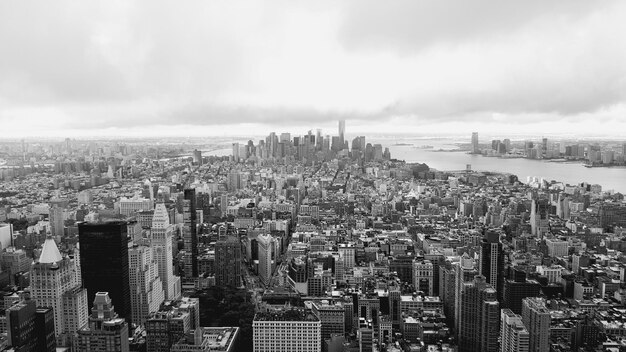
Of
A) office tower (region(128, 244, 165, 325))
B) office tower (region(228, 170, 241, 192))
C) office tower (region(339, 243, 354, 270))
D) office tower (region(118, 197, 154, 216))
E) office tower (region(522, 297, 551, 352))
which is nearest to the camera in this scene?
office tower (region(522, 297, 551, 352))

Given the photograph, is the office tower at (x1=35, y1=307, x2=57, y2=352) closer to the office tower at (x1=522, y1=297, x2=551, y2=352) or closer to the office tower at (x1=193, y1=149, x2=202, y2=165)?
the office tower at (x1=522, y1=297, x2=551, y2=352)

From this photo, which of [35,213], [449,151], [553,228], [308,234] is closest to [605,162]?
[553,228]

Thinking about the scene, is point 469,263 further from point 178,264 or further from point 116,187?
point 116,187

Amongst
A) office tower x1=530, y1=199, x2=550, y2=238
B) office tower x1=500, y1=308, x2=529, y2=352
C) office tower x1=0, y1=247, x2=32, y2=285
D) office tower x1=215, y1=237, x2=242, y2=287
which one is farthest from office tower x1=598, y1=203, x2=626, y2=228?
office tower x1=0, y1=247, x2=32, y2=285

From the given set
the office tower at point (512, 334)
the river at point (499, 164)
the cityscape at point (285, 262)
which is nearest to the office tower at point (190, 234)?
the cityscape at point (285, 262)

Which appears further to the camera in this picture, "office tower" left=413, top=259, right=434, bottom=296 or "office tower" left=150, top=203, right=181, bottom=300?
"office tower" left=413, top=259, right=434, bottom=296

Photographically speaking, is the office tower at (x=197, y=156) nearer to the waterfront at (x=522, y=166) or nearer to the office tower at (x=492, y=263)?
the waterfront at (x=522, y=166)
